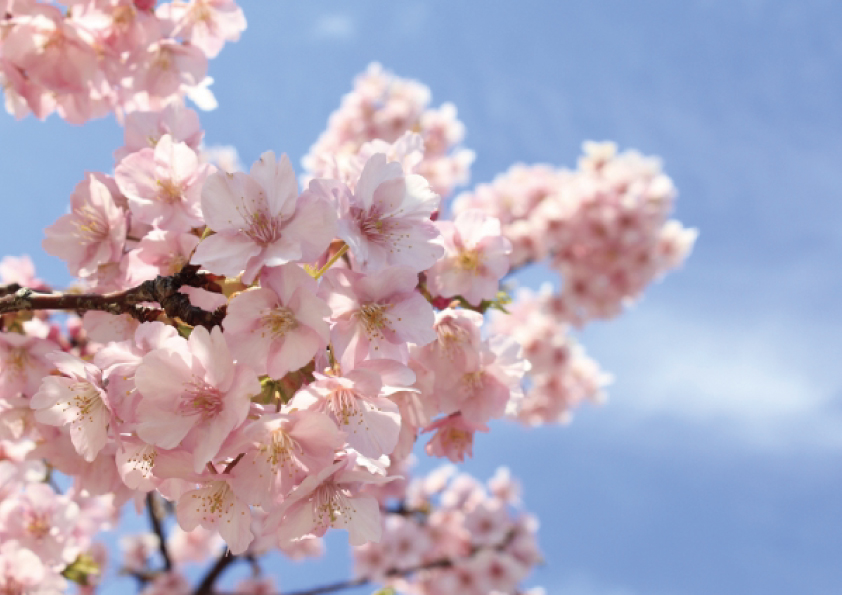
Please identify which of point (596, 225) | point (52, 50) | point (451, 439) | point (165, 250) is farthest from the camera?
point (596, 225)

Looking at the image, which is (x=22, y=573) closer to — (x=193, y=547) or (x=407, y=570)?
(x=407, y=570)

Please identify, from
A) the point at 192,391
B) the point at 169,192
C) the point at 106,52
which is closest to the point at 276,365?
the point at 192,391

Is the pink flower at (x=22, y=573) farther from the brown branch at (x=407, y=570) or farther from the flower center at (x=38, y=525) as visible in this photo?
the brown branch at (x=407, y=570)

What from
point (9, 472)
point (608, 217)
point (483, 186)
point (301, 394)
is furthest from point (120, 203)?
point (483, 186)

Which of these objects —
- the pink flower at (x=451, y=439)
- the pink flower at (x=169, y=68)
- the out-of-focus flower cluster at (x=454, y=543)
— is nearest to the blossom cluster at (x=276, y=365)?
the pink flower at (x=451, y=439)

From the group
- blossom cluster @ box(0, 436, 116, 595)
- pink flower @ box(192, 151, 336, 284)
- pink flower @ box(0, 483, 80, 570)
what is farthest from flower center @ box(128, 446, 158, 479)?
pink flower @ box(0, 483, 80, 570)

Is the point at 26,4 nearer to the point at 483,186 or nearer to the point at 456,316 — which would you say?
the point at 456,316

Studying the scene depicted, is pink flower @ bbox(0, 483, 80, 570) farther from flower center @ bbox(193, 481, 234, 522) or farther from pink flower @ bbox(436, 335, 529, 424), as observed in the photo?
pink flower @ bbox(436, 335, 529, 424)
